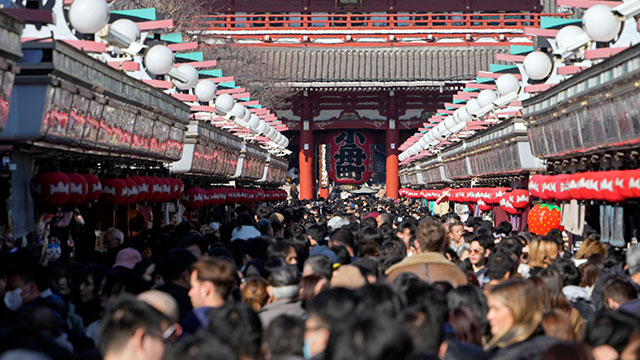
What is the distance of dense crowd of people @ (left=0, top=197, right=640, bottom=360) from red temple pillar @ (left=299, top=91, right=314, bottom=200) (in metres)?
37.2

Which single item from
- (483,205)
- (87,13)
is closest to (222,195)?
(483,205)

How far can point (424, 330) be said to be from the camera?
520cm

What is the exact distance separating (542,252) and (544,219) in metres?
6.22

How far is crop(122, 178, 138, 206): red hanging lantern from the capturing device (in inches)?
581

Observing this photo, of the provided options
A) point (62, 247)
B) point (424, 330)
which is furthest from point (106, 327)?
point (62, 247)


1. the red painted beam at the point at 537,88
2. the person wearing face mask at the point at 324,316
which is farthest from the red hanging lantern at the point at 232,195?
the person wearing face mask at the point at 324,316

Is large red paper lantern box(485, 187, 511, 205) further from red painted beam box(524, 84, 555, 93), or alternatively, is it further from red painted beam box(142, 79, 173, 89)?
red painted beam box(142, 79, 173, 89)

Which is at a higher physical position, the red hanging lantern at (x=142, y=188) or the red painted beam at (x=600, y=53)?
the red painted beam at (x=600, y=53)

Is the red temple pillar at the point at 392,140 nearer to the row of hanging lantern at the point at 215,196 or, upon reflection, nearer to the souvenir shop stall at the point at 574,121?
the row of hanging lantern at the point at 215,196

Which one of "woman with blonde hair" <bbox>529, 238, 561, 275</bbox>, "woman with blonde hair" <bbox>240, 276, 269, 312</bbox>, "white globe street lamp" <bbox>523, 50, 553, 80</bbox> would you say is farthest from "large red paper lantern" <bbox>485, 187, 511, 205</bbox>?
"woman with blonde hair" <bbox>240, 276, 269, 312</bbox>

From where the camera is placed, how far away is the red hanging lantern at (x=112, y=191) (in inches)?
563

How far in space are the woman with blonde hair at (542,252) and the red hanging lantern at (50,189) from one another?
5503mm

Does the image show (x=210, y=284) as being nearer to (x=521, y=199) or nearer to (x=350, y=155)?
(x=521, y=199)

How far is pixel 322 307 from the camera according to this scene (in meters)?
5.22
